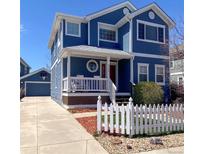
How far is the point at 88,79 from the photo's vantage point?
13383mm

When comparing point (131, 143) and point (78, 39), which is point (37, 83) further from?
point (131, 143)

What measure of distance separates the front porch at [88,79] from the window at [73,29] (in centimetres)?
185

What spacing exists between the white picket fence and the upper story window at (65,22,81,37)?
32.0 ft

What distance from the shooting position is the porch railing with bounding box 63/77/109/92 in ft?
42.3

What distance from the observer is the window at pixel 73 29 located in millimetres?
15292

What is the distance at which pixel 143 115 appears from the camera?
21.6 feet

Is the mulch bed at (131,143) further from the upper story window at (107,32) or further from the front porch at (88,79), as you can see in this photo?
A: the upper story window at (107,32)

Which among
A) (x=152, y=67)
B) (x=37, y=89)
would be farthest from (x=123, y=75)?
(x=37, y=89)

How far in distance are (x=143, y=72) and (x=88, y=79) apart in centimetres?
459
